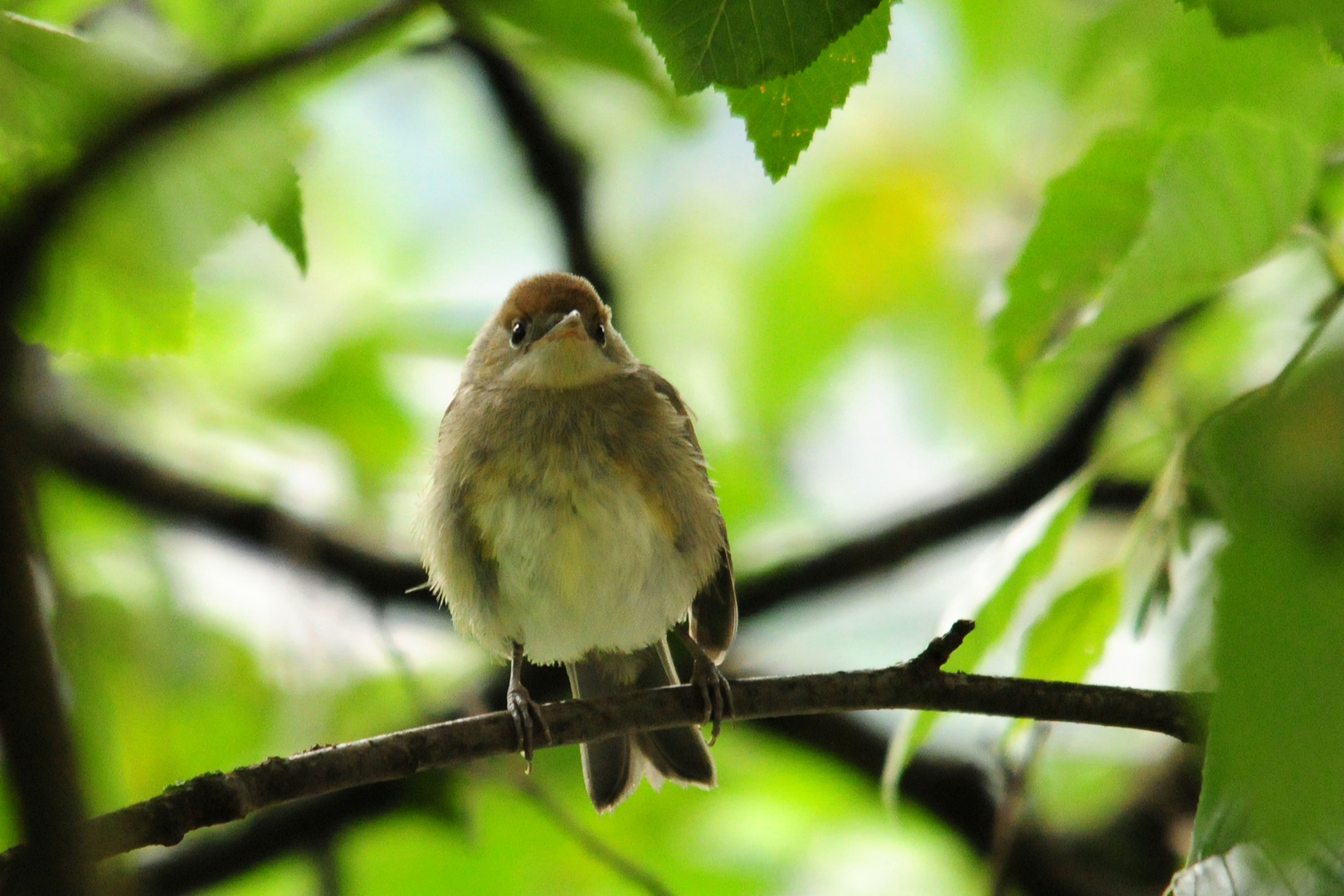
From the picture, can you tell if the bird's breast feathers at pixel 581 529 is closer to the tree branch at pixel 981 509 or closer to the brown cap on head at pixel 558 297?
the brown cap on head at pixel 558 297

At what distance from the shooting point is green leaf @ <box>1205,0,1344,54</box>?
1.16m

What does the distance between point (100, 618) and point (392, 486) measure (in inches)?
48.7

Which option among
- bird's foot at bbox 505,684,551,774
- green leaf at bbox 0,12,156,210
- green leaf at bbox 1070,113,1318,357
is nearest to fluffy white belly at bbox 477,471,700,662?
bird's foot at bbox 505,684,551,774

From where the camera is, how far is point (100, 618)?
166 inches

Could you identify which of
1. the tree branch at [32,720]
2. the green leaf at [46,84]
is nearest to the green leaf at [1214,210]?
the green leaf at [46,84]

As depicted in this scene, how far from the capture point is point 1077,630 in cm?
270

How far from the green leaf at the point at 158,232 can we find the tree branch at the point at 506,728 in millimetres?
793

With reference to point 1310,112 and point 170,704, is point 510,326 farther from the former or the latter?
point 1310,112

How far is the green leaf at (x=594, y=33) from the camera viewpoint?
6.29 feet

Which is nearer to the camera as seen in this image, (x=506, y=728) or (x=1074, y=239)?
(x=506, y=728)

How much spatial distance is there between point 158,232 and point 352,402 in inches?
130

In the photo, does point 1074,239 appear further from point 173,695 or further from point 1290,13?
point 173,695

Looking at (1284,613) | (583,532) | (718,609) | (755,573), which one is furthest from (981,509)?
(1284,613)

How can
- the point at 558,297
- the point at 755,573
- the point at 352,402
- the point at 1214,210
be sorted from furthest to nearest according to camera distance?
the point at 755,573, the point at 352,402, the point at 558,297, the point at 1214,210
